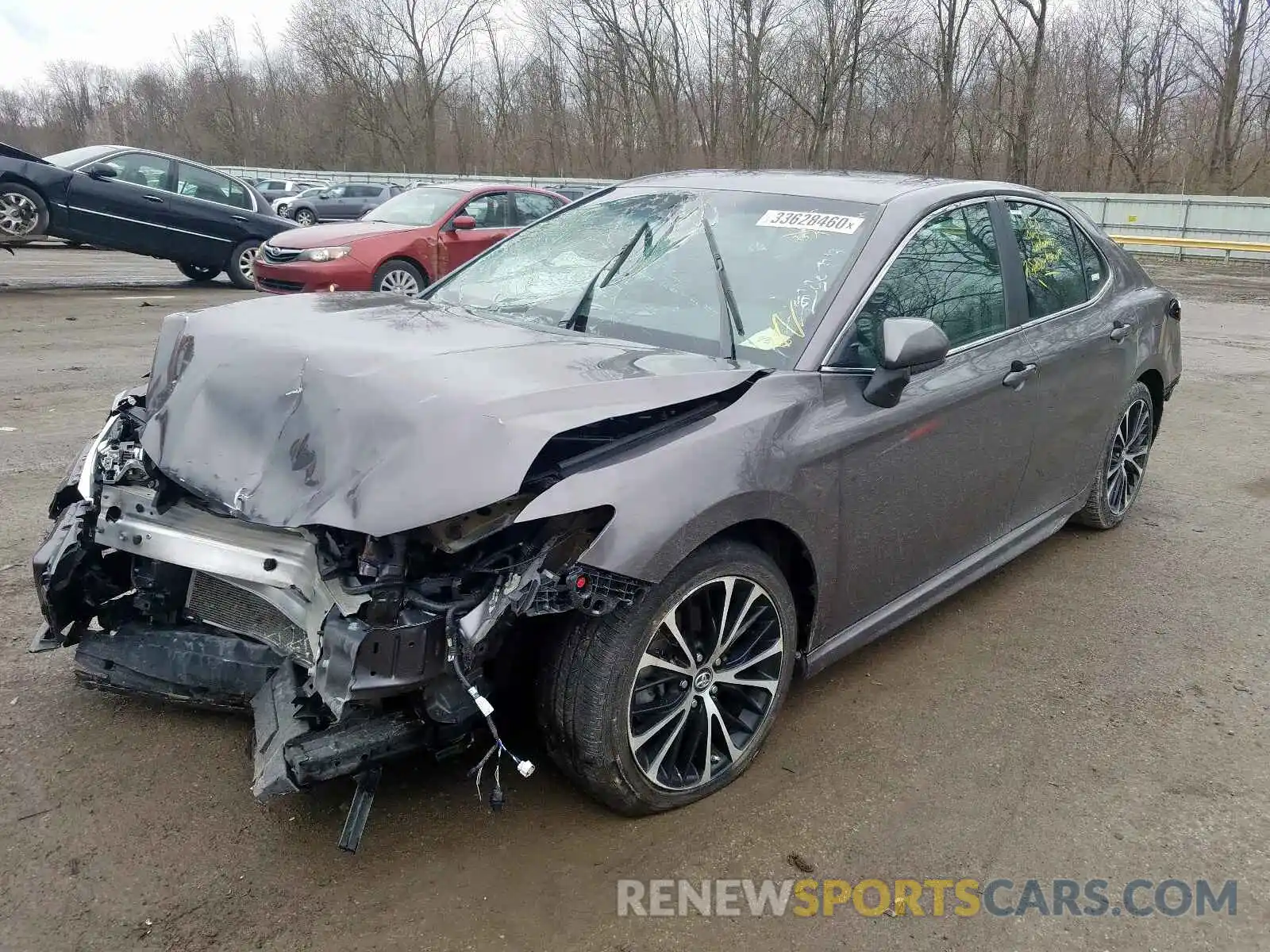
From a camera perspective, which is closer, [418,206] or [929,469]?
[929,469]

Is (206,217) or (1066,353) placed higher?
(206,217)

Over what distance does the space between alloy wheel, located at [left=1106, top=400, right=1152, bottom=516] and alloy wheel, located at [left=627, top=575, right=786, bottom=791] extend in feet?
9.14

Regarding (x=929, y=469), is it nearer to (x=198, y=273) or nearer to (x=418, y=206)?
(x=418, y=206)

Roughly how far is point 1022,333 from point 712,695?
6.85 ft

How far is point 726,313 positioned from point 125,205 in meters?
11.8

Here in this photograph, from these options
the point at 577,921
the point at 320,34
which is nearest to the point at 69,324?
the point at 577,921

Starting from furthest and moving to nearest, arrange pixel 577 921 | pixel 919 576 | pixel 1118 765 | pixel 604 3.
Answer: pixel 604 3 → pixel 919 576 → pixel 1118 765 → pixel 577 921

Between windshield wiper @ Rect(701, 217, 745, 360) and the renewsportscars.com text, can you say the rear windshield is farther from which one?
the renewsportscars.com text

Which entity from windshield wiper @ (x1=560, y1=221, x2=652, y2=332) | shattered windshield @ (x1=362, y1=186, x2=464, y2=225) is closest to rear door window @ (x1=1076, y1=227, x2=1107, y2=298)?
windshield wiper @ (x1=560, y1=221, x2=652, y2=332)

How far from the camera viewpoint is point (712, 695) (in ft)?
9.27

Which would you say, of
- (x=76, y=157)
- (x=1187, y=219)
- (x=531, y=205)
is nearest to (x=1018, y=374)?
(x=531, y=205)

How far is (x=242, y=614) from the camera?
2795 millimetres

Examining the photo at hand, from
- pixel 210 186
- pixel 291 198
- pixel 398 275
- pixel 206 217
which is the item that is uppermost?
pixel 291 198

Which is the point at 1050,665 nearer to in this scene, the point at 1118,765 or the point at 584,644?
the point at 1118,765
